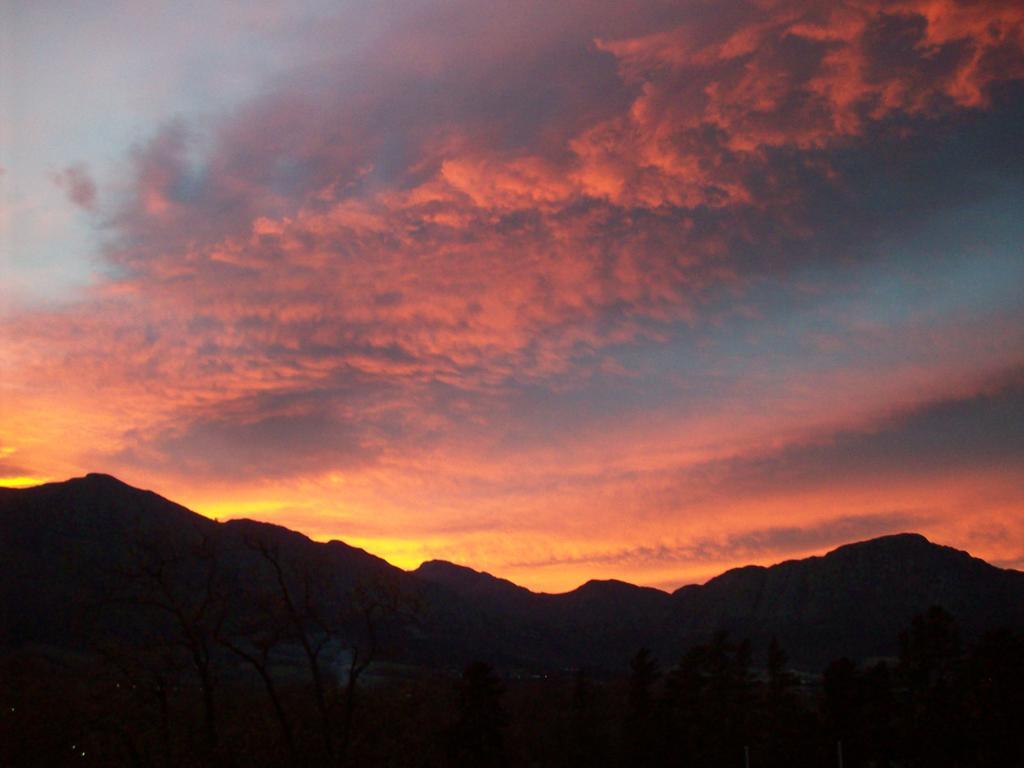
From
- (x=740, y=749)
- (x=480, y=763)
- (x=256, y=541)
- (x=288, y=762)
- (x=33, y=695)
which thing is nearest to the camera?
(x=256, y=541)

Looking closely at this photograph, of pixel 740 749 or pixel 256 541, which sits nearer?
pixel 256 541

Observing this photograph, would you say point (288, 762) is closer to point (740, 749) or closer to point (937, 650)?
point (740, 749)

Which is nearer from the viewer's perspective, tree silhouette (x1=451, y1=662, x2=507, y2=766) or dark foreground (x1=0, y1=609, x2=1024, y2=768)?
dark foreground (x1=0, y1=609, x2=1024, y2=768)

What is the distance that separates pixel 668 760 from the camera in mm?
75438

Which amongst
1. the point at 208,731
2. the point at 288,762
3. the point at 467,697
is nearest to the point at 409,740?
the point at 467,697

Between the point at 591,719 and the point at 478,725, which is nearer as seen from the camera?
the point at 478,725

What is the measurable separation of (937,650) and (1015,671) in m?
6.81

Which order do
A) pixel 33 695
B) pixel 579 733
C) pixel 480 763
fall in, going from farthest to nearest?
1. pixel 579 733
2. pixel 480 763
3. pixel 33 695

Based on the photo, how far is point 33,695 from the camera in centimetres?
6334

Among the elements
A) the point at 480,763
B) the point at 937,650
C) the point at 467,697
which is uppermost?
the point at 937,650

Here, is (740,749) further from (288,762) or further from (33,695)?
(33,695)

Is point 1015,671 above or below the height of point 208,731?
above

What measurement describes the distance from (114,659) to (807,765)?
47.8m

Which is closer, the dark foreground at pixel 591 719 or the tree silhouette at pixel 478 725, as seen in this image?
the dark foreground at pixel 591 719
